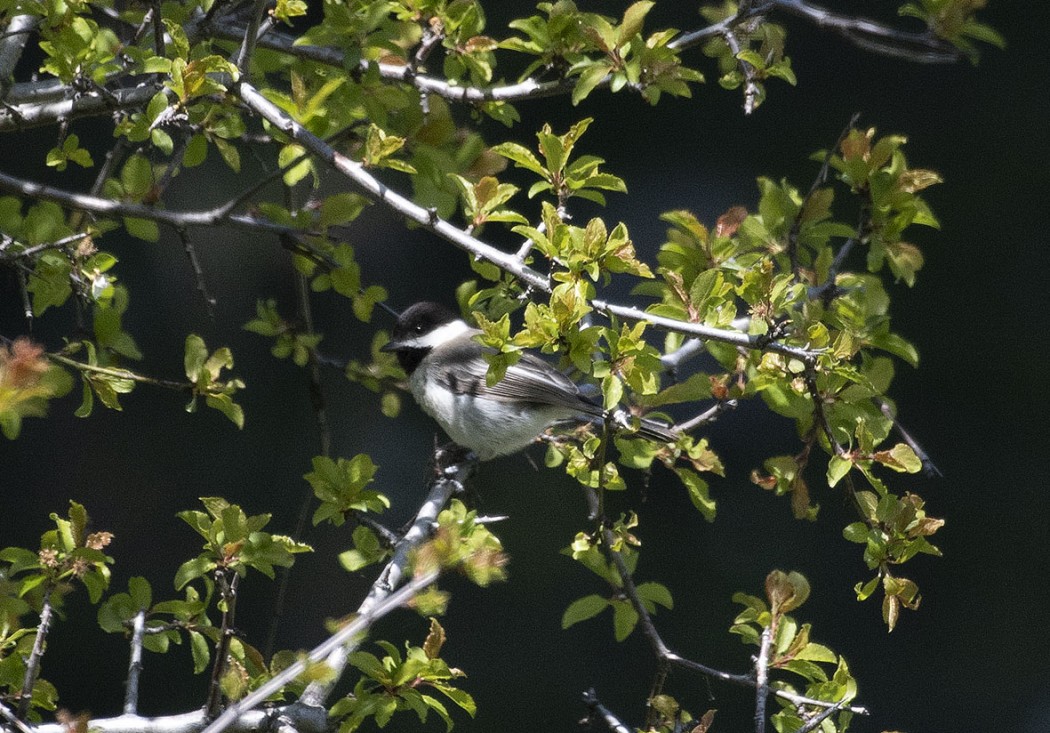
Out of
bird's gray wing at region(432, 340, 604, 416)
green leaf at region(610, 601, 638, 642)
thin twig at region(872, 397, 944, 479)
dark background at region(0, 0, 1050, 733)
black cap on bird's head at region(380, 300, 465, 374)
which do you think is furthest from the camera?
dark background at region(0, 0, 1050, 733)

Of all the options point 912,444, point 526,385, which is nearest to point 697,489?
point 912,444

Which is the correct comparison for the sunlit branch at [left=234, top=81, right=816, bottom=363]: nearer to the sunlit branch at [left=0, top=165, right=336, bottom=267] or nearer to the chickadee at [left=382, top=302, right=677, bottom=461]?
the sunlit branch at [left=0, top=165, right=336, bottom=267]

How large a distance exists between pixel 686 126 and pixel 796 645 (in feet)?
11.2

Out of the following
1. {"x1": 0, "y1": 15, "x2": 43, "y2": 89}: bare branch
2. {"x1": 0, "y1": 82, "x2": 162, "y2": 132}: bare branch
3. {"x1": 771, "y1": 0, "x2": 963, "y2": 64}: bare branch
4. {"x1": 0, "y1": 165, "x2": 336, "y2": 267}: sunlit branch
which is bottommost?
{"x1": 0, "y1": 165, "x2": 336, "y2": 267}: sunlit branch

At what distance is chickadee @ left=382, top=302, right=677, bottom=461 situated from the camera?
12.5ft

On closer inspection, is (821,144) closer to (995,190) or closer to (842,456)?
(995,190)

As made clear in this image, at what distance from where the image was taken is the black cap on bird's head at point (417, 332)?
4133 millimetres

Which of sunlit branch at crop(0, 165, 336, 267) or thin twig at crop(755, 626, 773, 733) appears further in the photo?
sunlit branch at crop(0, 165, 336, 267)

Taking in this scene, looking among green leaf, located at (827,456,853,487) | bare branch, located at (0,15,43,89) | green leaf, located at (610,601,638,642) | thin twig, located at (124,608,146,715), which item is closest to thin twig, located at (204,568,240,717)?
thin twig, located at (124,608,146,715)

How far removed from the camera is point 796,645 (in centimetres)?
241

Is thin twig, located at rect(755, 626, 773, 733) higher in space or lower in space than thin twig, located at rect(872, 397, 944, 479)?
lower

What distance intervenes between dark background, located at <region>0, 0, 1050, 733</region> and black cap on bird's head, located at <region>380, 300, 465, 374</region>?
0.80 metres

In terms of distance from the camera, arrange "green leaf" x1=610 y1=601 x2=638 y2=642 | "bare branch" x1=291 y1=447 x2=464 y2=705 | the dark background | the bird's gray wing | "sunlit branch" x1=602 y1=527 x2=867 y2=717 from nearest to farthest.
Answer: "bare branch" x1=291 y1=447 x2=464 y2=705
"sunlit branch" x1=602 y1=527 x2=867 y2=717
"green leaf" x1=610 y1=601 x2=638 y2=642
the bird's gray wing
the dark background

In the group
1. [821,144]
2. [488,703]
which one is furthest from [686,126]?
[488,703]
